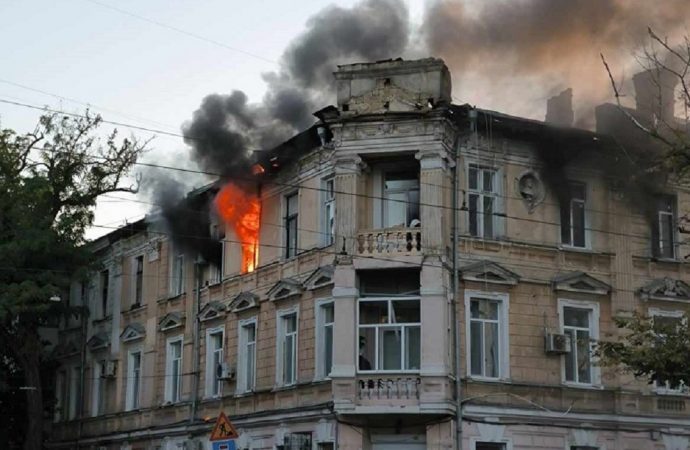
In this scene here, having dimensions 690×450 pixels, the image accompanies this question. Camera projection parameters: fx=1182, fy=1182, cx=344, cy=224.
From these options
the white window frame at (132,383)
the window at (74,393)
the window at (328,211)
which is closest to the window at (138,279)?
the white window frame at (132,383)

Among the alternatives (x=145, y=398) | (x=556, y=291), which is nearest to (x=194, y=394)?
(x=145, y=398)

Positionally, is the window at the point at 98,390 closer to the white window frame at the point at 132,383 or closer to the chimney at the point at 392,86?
the white window frame at the point at 132,383

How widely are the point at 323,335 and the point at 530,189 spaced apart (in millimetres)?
6144

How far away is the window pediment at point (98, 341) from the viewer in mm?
39812

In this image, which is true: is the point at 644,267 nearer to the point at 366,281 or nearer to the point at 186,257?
the point at 366,281

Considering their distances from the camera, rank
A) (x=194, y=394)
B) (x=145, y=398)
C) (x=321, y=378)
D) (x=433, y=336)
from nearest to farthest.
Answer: (x=433, y=336) < (x=321, y=378) < (x=194, y=394) < (x=145, y=398)

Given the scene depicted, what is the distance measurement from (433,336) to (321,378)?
3.37 metres

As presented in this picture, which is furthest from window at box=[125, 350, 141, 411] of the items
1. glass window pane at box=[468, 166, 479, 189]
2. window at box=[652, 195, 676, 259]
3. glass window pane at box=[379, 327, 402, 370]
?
window at box=[652, 195, 676, 259]

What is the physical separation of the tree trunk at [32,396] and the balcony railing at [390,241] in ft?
49.5

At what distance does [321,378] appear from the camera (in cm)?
2802

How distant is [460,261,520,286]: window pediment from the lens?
2725cm

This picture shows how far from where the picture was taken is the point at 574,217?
29297mm

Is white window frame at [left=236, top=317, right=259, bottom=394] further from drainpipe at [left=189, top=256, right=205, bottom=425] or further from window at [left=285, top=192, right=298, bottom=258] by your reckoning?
drainpipe at [left=189, top=256, right=205, bottom=425]

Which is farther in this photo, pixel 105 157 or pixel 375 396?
pixel 105 157
